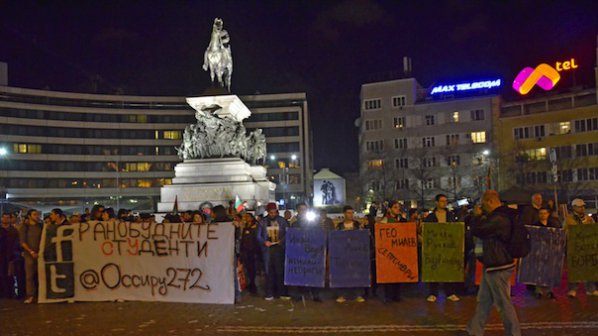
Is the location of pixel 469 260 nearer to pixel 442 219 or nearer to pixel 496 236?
pixel 442 219

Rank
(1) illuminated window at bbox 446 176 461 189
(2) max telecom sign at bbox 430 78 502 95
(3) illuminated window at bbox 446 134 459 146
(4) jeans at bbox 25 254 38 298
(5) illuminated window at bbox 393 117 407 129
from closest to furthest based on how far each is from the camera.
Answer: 1. (4) jeans at bbox 25 254 38 298
2. (1) illuminated window at bbox 446 176 461 189
3. (3) illuminated window at bbox 446 134 459 146
4. (2) max telecom sign at bbox 430 78 502 95
5. (5) illuminated window at bbox 393 117 407 129

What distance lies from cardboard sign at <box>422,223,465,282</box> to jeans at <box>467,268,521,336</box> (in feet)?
11.5

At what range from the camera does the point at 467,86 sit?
265 feet

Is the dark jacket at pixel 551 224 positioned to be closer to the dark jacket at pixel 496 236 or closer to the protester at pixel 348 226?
the protester at pixel 348 226

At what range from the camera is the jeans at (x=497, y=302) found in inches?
309

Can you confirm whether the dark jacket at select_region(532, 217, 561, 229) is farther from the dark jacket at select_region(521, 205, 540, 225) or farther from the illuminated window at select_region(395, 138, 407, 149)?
the illuminated window at select_region(395, 138, 407, 149)

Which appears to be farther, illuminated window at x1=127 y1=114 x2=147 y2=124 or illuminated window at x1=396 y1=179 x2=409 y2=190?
illuminated window at x1=127 y1=114 x2=147 y2=124

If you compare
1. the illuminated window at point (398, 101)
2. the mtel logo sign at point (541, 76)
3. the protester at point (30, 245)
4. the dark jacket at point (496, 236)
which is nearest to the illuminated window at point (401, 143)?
the illuminated window at point (398, 101)

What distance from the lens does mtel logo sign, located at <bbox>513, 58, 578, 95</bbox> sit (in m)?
75.4

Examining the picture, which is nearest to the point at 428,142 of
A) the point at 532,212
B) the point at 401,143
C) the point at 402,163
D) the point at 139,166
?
the point at 401,143

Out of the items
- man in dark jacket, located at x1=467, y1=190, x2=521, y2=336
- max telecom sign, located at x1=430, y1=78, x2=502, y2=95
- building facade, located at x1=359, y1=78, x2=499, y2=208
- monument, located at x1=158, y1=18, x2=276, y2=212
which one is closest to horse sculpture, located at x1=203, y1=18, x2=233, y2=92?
monument, located at x1=158, y1=18, x2=276, y2=212

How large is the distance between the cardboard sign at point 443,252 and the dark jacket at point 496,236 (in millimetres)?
3864

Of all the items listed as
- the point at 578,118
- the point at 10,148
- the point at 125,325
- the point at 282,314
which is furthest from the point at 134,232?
the point at 10,148

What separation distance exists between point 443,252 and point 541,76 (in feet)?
233
